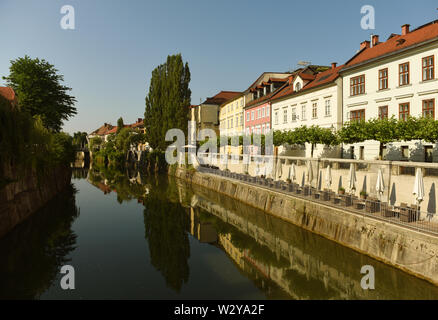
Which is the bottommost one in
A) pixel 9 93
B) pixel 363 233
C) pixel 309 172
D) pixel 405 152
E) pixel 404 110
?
pixel 363 233

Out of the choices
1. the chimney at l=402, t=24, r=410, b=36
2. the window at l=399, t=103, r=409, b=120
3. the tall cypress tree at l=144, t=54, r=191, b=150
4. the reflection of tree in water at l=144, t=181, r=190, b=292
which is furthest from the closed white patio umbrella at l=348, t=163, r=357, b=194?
the tall cypress tree at l=144, t=54, r=191, b=150

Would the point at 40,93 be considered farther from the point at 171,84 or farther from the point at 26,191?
the point at 171,84

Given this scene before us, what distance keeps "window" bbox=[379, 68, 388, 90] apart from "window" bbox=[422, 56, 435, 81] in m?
3.10

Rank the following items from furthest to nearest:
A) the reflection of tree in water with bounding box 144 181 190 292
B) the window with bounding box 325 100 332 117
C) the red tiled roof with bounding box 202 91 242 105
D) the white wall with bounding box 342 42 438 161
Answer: the red tiled roof with bounding box 202 91 242 105
the window with bounding box 325 100 332 117
the white wall with bounding box 342 42 438 161
the reflection of tree in water with bounding box 144 181 190 292

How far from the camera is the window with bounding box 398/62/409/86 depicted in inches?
858

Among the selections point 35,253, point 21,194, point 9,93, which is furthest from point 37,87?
point 35,253

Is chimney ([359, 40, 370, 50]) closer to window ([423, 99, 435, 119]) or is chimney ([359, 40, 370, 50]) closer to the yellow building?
window ([423, 99, 435, 119])

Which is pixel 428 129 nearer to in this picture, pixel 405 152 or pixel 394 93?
pixel 405 152

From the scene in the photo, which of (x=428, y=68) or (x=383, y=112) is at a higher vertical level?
(x=428, y=68)

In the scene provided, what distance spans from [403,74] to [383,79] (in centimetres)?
180

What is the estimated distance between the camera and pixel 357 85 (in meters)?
26.3
